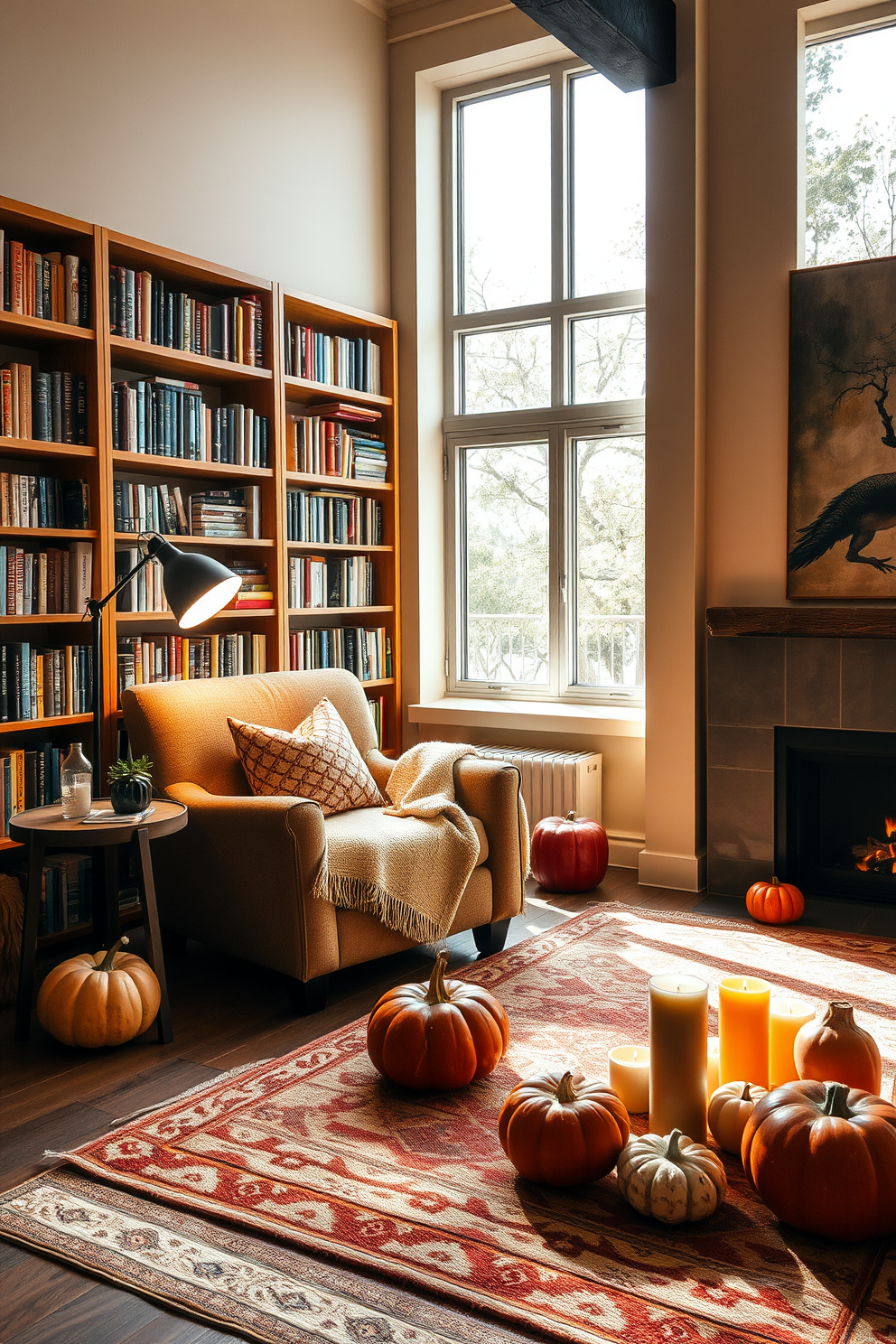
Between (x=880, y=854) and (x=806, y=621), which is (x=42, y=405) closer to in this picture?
(x=806, y=621)

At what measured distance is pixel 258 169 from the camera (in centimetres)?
442

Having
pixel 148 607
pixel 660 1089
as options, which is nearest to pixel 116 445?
pixel 148 607

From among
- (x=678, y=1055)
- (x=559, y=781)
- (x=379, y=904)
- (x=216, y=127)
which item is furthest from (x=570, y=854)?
(x=216, y=127)

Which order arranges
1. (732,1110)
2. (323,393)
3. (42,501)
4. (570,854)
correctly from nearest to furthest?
(732,1110) < (42,501) < (570,854) < (323,393)

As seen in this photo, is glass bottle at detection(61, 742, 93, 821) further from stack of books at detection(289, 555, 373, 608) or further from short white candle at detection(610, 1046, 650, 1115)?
stack of books at detection(289, 555, 373, 608)

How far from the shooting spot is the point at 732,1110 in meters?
2.10

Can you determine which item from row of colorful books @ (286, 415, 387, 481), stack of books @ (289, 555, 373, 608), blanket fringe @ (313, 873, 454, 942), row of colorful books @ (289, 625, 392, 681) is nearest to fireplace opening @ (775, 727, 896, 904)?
blanket fringe @ (313, 873, 454, 942)

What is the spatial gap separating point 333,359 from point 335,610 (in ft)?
3.63

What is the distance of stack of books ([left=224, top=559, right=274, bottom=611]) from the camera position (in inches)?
165

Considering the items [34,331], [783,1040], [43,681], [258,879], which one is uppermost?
[34,331]

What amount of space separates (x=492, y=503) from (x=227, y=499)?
4.94 feet

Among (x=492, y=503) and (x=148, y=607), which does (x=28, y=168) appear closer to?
(x=148, y=607)

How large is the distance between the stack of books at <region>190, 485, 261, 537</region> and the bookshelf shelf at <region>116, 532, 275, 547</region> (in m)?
0.03

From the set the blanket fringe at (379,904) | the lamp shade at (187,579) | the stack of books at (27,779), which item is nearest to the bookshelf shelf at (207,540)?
the lamp shade at (187,579)
